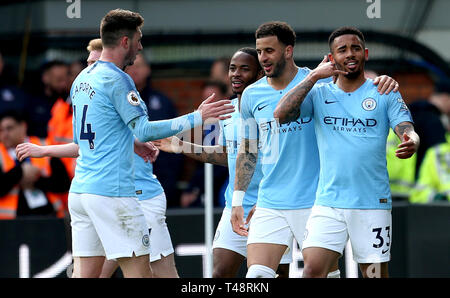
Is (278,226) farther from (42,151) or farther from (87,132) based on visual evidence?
(42,151)

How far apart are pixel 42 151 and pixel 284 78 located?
5.78ft

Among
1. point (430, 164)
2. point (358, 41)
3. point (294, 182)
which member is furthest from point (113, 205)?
point (430, 164)

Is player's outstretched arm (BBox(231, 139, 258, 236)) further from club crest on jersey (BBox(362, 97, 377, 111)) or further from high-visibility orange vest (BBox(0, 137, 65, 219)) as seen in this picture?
high-visibility orange vest (BBox(0, 137, 65, 219))

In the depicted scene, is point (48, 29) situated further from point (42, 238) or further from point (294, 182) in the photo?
point (294, 182)

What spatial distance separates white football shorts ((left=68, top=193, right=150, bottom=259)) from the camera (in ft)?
20.2

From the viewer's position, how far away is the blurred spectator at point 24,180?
981 cm

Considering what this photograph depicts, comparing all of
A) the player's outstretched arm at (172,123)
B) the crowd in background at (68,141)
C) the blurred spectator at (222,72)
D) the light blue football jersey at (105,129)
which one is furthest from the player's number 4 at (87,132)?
the blurred spectator at (222,72)

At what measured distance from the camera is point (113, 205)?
20.3 ft

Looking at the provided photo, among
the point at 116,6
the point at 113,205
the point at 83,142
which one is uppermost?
the point at 116,6

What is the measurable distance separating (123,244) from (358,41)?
205cm

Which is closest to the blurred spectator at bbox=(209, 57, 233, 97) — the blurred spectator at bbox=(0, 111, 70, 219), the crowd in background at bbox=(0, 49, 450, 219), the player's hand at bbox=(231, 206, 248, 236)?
the crowd in background at bbox=(0, 49, 450, 219)

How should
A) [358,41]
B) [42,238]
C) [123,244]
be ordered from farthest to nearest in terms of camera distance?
[42,238], [358,41], [123,244]

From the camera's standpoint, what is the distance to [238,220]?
692 centimetres

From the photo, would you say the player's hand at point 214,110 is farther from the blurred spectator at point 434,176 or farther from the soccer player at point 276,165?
the blurred spectator at point 434,176
